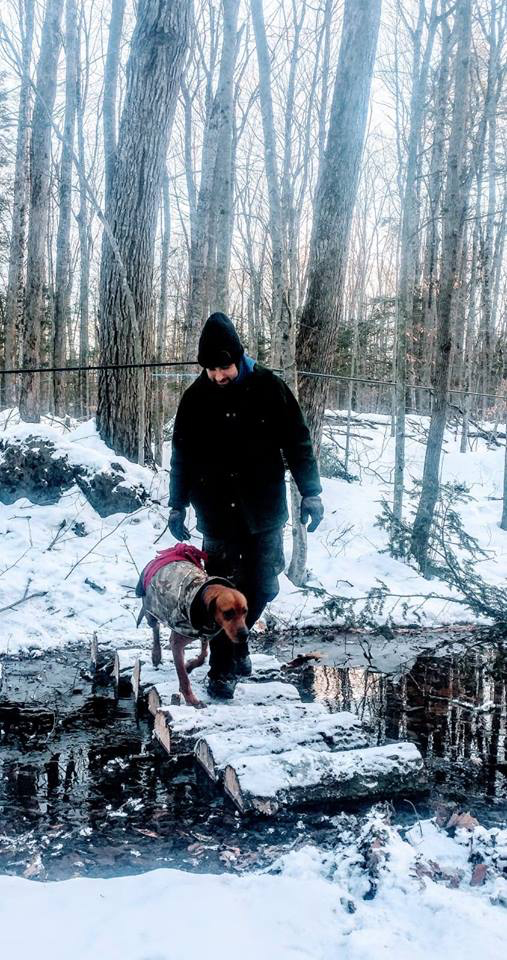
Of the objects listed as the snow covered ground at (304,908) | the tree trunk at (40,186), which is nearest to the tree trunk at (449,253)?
the snow covered ground at (304,908)

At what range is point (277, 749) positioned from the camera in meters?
3.34

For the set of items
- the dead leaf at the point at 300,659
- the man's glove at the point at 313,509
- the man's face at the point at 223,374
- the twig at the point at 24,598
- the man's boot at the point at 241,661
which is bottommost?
the dead leaf at the point at 300,659

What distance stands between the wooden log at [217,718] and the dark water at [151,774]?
0.49 feet

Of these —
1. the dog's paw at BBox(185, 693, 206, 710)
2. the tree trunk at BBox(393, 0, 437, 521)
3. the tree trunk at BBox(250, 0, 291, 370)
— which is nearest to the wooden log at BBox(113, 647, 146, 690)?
the dog's paw at BBox(185, 693, 206, 710)

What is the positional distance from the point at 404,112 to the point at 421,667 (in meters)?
15.6

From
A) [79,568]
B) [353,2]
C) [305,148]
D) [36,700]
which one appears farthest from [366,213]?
[36,700]

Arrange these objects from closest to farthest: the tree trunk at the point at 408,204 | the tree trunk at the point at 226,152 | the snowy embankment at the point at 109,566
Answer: the snowy embankment at the point at 109,566, the tree trunk at the point at 226,152, the tree trunk at the point at 408,204

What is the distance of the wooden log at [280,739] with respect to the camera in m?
3.26

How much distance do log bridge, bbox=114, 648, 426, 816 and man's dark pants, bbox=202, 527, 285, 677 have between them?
30 cm

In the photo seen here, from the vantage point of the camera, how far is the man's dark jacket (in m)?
3.86

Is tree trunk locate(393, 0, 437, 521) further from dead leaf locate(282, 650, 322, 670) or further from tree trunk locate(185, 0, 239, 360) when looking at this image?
dead leaf locate(282, 650, 322, 670)

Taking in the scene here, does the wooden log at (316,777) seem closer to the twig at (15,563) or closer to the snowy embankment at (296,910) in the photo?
the snowy embankment at (296,910)

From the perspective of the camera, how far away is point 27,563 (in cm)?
632

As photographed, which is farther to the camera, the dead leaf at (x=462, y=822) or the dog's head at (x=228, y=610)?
the dog's head at (x=228, y=610)
